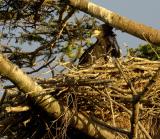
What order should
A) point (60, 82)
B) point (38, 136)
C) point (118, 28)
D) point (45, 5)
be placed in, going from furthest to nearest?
point (45, 5) < point (118, 28) < point (38, 136) < point (60, 82)

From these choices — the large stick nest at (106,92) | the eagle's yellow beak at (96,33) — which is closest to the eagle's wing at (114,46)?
the eagle's yellow beak at (96,33)

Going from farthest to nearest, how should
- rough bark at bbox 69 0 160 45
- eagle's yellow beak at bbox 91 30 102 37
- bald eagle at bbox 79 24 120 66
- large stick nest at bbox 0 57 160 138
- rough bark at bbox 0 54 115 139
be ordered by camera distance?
eagle's yellow beak at bbox 91 30 102 37 < bald eagle at bbox 79 24 120 66 < rough bark at bbox 69 0 160 45 < large stick nest at bbox 0 57 160 138 < rough bark at bbox 0 54 115 139

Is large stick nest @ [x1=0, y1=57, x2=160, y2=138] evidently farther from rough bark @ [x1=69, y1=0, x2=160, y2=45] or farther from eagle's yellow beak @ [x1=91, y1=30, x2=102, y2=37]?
eagle's yellow beak @ [x1=91, y1=30, x2=102, y2=37]

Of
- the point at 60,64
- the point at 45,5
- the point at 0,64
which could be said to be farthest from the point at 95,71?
the point at 45,5

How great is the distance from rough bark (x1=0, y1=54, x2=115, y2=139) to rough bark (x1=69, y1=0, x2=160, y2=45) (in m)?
1.22

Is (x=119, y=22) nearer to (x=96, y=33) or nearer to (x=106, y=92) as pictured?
(x=96, y=33)

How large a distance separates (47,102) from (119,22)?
5.53 feet

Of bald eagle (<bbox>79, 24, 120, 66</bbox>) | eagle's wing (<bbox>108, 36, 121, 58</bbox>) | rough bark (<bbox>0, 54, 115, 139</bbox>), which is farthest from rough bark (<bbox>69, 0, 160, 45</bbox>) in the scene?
rough bark (<bbox>0, 54, 115, 139</bbox>)

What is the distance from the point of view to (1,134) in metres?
5.12

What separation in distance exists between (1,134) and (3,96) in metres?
0.37

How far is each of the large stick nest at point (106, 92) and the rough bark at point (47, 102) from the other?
0.07 metres

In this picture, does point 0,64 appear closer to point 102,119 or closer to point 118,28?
point 102,119

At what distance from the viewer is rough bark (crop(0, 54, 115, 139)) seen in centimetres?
450

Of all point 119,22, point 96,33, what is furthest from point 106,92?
point 96,33
